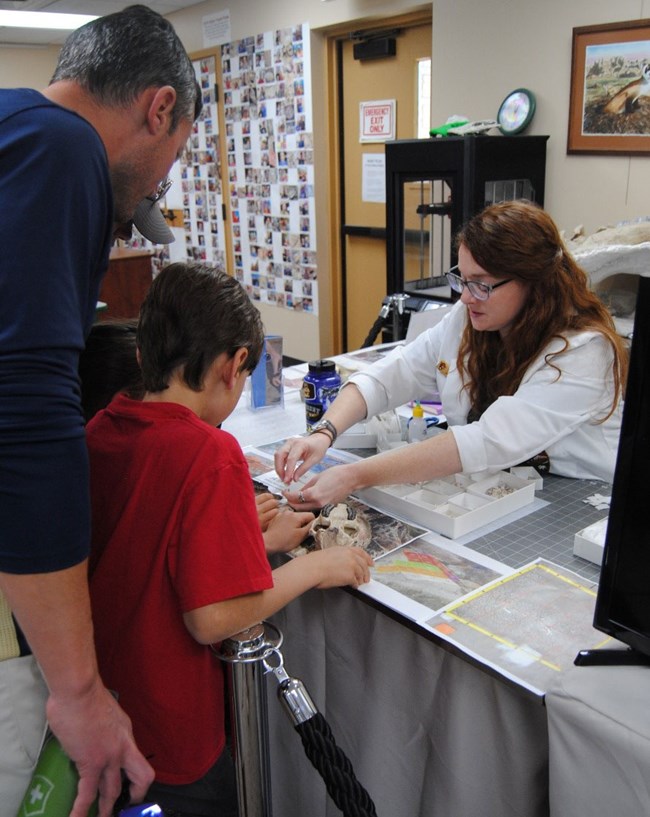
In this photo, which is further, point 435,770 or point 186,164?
point 186,164

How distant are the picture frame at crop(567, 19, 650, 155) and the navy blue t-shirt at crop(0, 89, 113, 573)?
2.60 m

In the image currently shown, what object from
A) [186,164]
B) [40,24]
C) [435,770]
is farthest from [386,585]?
[40,24]

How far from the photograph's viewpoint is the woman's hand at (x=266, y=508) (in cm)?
139

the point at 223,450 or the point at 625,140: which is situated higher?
the point at 625,140

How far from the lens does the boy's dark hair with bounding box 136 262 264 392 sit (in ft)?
3.58

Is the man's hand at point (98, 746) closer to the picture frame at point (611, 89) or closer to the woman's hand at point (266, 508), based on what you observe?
the woman's hand at point (266, 508)

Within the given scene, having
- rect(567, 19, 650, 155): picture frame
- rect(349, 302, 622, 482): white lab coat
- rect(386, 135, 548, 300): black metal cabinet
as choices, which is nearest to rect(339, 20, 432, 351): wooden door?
rect(386, 135, 548, 300): black metal cabinet

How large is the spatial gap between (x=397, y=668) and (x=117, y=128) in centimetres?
94

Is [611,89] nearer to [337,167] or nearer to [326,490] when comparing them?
[337,167]

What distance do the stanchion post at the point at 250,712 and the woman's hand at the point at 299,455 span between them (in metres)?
0.49

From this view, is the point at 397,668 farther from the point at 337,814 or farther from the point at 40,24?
the point at 40,24

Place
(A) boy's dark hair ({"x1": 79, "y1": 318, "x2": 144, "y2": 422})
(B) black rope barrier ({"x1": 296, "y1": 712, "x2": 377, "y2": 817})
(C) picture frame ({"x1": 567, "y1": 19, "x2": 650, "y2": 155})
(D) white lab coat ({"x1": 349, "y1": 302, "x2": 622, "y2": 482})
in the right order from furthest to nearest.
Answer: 1. (C) picture frame ({"x1": 567, "y1": 19, "x2": 650, "y2": 155})
2. (D) white lab coat ({"x1": 349, "y1": 302, "x2": 622, "y2": 482})
3. (A) boy's dark hair ({"x1": 79, "y1": 318, "x2": 144, "y2": 422})
4. (B) black rope barrier ({"x1": 296, "y1": 712, "x2": 377, "y2": 817})

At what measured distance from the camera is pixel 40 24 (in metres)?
5.86

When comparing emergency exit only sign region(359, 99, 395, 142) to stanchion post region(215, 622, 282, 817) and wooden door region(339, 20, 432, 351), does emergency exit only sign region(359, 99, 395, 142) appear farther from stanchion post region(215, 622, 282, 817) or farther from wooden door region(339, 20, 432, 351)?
stanchion post region(215, 622, 282, 817)
